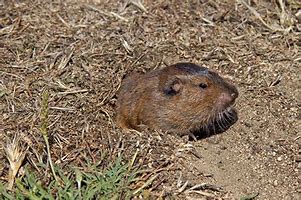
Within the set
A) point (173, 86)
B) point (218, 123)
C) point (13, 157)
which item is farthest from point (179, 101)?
point (13, 157)

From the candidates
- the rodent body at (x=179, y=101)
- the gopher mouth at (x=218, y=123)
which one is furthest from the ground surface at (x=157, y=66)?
the rodent body at (x=179, y=101)

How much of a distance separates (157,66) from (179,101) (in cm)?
63

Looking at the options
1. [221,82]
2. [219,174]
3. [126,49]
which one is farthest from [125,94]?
[219,174]

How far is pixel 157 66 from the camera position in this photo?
6.42 metres

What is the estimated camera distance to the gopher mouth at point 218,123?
590 centimetres

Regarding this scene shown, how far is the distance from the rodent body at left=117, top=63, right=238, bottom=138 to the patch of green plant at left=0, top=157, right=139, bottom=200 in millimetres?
986

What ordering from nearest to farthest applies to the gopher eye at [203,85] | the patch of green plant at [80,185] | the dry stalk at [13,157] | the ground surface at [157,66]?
the patch of green plant at [80,185]
the dry stalk at [13,157]
the ground surface at [157,66]
the gopher eye at [203,85]

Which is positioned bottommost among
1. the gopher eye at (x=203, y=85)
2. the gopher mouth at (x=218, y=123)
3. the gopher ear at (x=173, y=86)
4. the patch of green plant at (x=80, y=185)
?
the gopher mouth at (x=218, y=123)

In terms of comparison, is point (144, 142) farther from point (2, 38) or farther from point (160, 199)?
point (2, 38)

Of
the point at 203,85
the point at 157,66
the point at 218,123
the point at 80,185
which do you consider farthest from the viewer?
the point at 157,66

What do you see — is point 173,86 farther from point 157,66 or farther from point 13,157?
point 13,157

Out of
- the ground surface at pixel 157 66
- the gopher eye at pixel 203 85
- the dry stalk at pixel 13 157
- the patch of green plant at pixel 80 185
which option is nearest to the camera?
the patch of green plant at pixel 80 185

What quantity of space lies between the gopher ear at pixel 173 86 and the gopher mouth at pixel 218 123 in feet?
1.18

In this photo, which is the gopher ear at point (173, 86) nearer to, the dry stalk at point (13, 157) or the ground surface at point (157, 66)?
the ground surface at point (157, 66)
